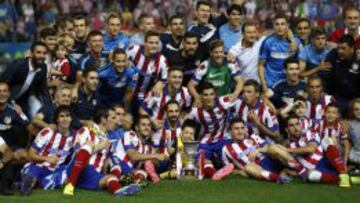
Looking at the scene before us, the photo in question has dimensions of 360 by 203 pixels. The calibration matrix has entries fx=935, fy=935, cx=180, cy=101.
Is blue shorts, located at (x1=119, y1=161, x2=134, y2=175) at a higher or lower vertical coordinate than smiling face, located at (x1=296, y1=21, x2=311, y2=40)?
lower

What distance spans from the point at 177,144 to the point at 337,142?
1882mm

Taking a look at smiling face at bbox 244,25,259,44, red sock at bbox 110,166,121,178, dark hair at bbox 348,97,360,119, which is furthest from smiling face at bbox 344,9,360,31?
red sock at bbox 110,166,121,178

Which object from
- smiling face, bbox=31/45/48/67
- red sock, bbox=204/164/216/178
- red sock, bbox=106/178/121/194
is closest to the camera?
red sock, bbox=106/178/121/194

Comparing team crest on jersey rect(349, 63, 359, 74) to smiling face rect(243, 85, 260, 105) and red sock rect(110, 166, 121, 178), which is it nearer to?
smiling face rect(243, 85, 260, 105)

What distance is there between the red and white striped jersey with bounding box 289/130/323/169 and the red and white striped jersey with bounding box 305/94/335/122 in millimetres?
604

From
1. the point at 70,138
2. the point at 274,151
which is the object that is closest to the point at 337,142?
the point at 274,151

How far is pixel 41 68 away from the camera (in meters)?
10.9

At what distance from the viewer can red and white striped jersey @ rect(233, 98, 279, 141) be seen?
11.3 m

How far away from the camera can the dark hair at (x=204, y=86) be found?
11242 millimetres

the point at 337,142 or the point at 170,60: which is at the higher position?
the point at 170,60

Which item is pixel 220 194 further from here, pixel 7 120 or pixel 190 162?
pixel 7 120

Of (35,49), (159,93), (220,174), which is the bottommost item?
(220,174)

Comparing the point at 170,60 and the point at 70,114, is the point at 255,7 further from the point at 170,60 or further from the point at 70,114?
the point at 70,114

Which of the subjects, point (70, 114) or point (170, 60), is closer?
point (70, 114)
